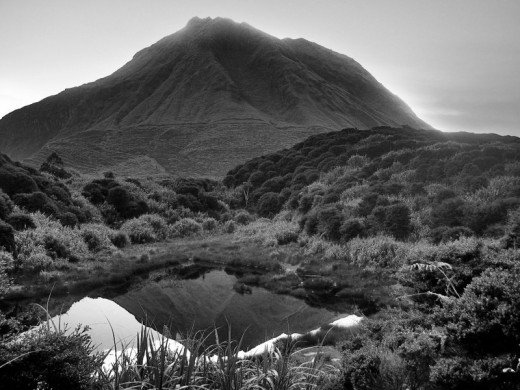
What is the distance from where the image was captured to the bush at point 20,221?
2117 cm

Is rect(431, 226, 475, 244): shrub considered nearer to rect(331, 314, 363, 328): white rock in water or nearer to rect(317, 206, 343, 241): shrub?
rect(317, 206, 343, 241): shrub

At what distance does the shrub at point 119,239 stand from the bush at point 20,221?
4.89 m

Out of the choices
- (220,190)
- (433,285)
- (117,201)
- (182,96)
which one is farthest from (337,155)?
(182,96)

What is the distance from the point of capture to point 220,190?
49.4 meters

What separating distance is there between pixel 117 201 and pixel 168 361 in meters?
30.5

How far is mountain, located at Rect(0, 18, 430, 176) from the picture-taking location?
3492 inches

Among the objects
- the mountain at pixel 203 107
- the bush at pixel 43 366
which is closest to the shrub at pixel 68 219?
the bush at pixel 43 366

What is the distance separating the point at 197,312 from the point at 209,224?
19.2 meters

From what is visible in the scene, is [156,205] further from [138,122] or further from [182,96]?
[182,96]

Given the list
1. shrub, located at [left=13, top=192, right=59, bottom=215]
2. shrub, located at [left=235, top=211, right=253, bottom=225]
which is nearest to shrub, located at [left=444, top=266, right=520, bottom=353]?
shrub, located at [left=13, top=192, right=59, bottom=215]

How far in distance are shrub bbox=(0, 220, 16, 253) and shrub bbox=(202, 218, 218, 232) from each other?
54.7 ft

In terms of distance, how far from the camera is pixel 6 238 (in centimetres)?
1795

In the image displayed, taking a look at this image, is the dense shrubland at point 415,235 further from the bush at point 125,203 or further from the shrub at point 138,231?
the bush at point 125,203

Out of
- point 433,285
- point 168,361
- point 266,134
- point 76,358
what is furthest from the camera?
point 266,134
